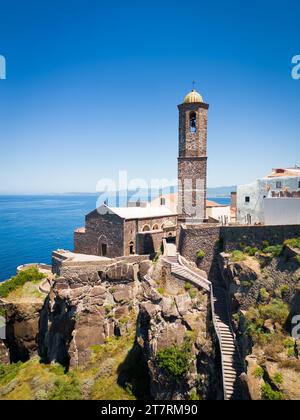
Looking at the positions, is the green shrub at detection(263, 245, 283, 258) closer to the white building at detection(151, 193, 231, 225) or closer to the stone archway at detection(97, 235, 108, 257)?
the white building at detection(151, 193, 231, 225)

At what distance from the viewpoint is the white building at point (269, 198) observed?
2353cm

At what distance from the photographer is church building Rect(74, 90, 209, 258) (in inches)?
1098

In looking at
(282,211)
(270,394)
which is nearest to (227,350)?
(270,394)

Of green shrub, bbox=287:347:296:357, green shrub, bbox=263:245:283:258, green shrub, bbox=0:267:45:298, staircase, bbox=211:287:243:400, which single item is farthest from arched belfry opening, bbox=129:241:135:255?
green shrub, bbox=287:347:296:357

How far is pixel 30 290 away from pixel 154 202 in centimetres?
1750

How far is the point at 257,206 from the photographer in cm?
2936

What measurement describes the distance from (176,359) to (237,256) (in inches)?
307

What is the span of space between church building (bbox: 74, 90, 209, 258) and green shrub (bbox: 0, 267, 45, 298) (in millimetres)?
6417

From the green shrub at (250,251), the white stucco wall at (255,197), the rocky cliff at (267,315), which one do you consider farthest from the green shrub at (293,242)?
the white stucco wall at (255,197)

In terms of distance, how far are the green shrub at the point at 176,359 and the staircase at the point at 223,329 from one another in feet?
6.83
